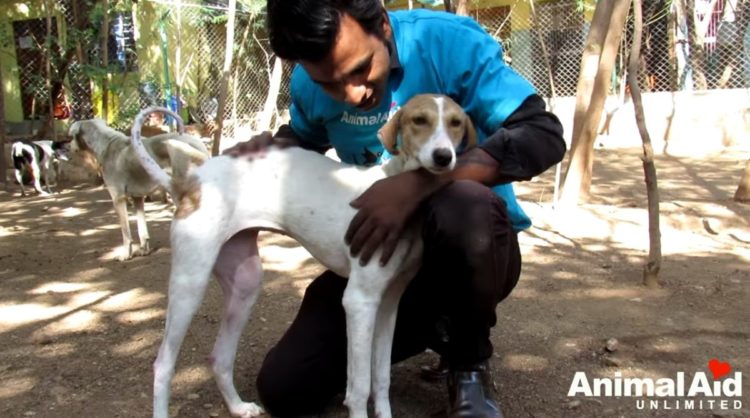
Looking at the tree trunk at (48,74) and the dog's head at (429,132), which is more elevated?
the dog's head at (429,132)

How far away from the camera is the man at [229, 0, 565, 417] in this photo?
6.73ft

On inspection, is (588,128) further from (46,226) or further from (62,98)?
(62,98)

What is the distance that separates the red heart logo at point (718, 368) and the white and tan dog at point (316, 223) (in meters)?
1.26

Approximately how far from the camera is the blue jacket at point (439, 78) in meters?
2.23

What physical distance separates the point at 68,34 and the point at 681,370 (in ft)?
35.1

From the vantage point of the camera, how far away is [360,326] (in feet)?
6.81

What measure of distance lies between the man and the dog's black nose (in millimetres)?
106

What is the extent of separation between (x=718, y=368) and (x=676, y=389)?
26 cm

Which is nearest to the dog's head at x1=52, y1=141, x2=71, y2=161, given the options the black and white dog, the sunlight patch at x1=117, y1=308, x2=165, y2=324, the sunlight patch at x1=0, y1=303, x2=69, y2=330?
the black and white dog

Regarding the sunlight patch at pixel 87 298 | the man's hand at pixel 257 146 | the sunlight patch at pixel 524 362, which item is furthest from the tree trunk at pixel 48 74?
the sunlight patch at pixel 524 362

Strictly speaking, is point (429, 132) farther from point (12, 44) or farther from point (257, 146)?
point (12, 44)

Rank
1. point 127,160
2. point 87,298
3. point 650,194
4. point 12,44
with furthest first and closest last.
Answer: point 12,44 → point 127,160 → point 87,298 → point 650,194

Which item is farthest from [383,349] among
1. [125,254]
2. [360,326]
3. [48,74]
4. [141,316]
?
[48,74]

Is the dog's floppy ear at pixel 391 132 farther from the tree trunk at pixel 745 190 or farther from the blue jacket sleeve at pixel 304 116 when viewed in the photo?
the tree trunk at pixel 745 190
